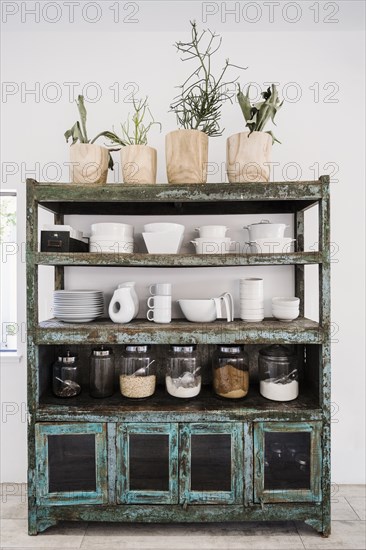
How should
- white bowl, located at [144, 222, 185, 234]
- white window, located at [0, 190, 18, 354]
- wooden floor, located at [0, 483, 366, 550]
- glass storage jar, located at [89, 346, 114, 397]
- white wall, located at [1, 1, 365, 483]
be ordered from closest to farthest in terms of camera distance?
wooden floor, located at [0, 483, 366, 550] → white bowl, located at [144, 222, 185, 234] → glass storage jar, located at [89, 346, 114, 397] → white wall, located at [1, 1, 365, 483] → white window, located at [0, 190, 18, 354]

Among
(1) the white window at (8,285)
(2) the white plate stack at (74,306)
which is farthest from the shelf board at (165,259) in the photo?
(1) the white window at (8,285)

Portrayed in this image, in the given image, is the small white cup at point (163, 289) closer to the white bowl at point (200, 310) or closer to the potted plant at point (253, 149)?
the white bowl at point (200, 310)

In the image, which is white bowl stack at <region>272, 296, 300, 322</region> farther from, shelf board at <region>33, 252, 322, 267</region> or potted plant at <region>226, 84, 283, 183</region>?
potted plant at <region>226, 84, 283, 183</region>

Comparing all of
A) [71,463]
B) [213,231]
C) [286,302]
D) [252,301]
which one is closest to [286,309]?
[286,302]

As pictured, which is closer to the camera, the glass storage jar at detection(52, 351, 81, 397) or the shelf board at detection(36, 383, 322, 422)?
the shelf board at detection(36, 383, 322, 422)

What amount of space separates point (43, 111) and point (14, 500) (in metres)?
2.37

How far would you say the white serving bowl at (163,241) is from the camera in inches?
75.8

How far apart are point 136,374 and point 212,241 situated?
82cm

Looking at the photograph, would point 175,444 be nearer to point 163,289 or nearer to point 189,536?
point 189,536

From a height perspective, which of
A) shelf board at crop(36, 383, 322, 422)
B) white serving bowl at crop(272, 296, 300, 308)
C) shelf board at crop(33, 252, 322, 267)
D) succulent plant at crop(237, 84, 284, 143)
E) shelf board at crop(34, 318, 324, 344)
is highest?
succulent plant at crop(237, 84, 284, 143)

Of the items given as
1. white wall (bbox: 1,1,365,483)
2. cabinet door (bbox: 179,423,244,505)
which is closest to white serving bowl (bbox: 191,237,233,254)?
white wall (bbox: 1,1,365,483)

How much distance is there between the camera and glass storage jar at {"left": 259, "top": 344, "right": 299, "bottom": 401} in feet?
6.42

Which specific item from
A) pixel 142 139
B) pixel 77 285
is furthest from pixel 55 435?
pixel 142 139

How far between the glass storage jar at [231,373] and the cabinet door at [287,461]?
0.67 feet
